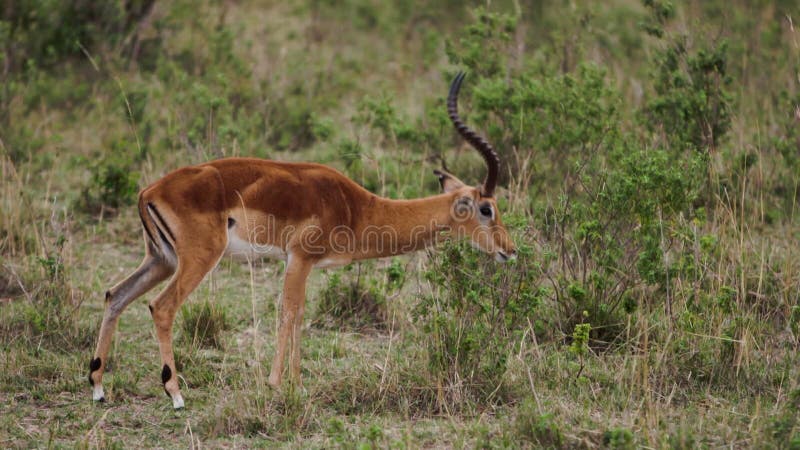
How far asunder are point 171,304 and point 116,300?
43 centimetres

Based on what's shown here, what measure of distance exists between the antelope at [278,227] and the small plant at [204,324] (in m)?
0.59

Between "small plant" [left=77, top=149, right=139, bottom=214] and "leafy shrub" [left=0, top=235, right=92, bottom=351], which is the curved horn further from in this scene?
"small plant" [left=77, top=149, right=139, bottom=214]

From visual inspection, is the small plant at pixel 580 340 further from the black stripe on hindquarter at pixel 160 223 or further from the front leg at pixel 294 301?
A: the black stripe on hindquarter at pixel 160 223

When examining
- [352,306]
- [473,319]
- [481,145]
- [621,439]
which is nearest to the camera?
[621,439]

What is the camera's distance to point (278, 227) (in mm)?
6000

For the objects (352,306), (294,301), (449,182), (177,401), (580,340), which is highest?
(449,182)

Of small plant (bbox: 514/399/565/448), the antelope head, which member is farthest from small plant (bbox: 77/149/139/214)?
small plant (bbox: 514/399/565/448)

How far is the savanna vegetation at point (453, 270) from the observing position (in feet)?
17.6

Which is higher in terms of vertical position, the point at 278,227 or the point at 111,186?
the point at 278,227

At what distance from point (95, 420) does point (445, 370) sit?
1.84 metres

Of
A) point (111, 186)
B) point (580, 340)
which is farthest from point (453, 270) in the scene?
point (111, 186)

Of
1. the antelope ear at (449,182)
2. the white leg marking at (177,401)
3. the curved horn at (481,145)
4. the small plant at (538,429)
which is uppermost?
the curved horn at (481,145)

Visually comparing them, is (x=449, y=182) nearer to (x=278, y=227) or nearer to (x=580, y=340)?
(x=278, y=227)

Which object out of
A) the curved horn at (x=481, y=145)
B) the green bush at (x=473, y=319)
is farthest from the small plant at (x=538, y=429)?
the curved horn at (x=481, y=145)
